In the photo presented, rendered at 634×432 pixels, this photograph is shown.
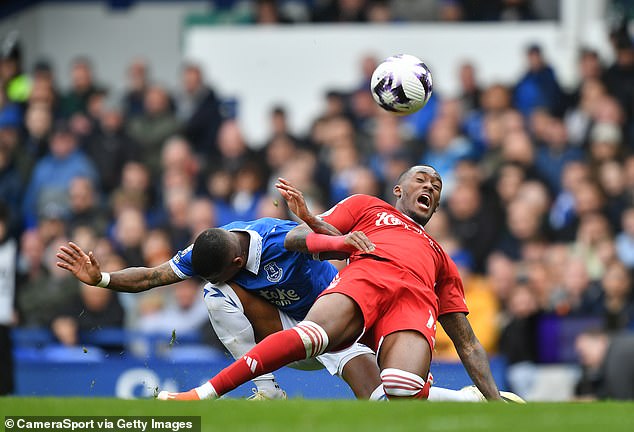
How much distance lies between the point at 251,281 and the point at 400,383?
5.11 ft

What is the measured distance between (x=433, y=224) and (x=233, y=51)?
190 inches

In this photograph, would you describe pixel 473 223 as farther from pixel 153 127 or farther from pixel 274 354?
pixel 274 354

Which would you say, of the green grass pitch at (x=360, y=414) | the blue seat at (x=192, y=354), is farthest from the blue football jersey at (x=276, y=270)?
the blue seat at (x=192, y=354)

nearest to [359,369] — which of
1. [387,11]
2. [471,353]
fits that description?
[471,353]

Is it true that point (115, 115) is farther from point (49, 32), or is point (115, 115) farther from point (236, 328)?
point (236, 328)

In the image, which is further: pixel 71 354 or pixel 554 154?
pixel 554 154

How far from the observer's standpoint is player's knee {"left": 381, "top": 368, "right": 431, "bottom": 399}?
29.6ft

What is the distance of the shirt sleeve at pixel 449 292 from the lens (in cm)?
969

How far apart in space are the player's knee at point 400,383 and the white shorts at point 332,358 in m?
0.81

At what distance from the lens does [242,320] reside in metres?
10.1

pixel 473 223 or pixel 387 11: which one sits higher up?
pixel 387 11

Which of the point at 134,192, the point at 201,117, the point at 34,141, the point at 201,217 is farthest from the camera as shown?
the point at 34,141

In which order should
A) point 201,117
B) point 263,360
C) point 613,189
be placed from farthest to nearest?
1. point 201,117
2. point 613,189
3. point 263,360

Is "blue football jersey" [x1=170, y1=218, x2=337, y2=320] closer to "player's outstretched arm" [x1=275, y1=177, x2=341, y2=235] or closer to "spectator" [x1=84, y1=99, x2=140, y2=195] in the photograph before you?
"player's outstretched arm" [x1=275, y1=177, x2=341, y2=235]
